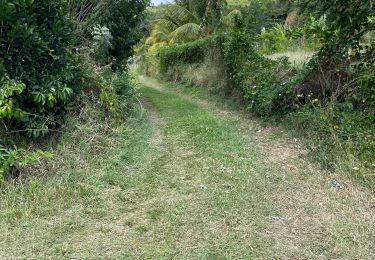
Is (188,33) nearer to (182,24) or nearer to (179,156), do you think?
(182,24)

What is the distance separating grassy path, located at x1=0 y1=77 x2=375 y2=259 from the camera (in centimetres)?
321

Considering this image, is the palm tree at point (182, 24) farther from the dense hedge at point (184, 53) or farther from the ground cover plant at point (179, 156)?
the ground cover plant at point (179, 156)

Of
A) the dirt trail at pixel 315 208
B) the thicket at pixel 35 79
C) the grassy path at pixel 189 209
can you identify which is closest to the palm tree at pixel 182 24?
the thicket at pixel 35 79

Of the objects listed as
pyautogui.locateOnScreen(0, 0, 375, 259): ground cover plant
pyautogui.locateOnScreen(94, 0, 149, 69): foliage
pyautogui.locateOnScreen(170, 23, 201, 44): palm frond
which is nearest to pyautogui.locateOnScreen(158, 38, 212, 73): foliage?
pyautogui.locateOnScreen(170, 23, 201, 44): palm frond

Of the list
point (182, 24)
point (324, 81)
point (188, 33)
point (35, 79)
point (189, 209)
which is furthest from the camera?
point (182, 24)

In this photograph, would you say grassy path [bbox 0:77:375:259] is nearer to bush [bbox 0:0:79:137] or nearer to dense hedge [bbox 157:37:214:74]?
bush [bbox 0:0:79:137]

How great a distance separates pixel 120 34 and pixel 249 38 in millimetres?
3614

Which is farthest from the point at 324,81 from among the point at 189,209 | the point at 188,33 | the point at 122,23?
the point at 188,33

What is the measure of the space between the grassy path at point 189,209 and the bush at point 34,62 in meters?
0.78

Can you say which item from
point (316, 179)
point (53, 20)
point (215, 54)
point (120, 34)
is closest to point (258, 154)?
point (316, 179)

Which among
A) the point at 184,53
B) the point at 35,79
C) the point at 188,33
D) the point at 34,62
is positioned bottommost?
the point at 35,79

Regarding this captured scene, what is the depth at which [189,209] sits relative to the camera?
154 inches

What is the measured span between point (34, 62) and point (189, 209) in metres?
2.82

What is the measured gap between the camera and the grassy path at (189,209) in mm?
3207
